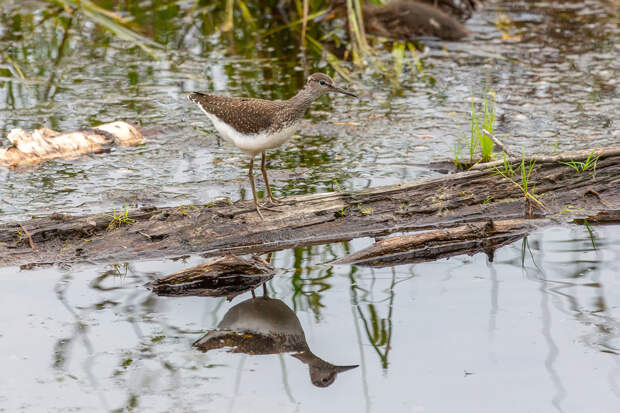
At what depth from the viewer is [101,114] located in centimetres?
809

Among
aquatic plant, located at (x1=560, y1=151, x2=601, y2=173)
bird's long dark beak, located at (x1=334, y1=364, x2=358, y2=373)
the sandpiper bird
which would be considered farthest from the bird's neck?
bird's long dark beak, located at (x1=334, y1=364, x2=358, y2=373)

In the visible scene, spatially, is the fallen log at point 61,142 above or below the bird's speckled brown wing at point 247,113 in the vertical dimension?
below

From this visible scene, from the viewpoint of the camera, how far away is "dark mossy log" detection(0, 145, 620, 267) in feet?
17.1

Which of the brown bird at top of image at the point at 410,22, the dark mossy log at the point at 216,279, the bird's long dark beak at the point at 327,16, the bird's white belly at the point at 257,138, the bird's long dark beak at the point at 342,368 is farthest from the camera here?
the bird's long dark beak at the point at 327,16

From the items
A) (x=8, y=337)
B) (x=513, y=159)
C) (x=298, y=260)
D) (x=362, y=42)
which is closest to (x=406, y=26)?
(x=362, y=42)

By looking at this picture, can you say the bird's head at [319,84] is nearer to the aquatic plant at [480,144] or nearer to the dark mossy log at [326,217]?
the dark mossy log at [326,217]

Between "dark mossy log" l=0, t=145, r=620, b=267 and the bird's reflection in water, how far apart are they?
0.73m

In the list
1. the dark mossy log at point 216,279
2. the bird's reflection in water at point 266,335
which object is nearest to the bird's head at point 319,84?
the dark mossy log at point 216,279

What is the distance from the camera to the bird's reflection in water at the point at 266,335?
13.6 feet

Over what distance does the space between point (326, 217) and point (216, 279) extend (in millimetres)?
921

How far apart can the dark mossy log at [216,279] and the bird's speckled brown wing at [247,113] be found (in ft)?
3.23

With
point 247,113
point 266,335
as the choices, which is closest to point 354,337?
point 266,335

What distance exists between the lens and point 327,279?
509 centimetres

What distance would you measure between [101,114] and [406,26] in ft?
14.0
